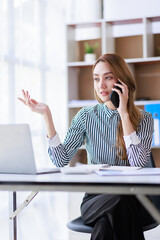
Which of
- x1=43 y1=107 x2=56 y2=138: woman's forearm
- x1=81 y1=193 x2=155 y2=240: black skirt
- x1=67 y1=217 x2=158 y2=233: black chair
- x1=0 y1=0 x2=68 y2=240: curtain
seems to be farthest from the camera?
x1=0 y1=0 x2=68 y2=240: curtain

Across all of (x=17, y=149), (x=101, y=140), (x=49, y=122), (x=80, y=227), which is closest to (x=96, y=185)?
(x=17, y=149)

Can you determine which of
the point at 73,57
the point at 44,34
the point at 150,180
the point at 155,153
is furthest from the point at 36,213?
the point at 150,180

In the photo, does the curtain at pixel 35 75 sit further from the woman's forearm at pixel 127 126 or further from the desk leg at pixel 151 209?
the desk leg at pixel 151 209

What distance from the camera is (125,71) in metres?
2.40

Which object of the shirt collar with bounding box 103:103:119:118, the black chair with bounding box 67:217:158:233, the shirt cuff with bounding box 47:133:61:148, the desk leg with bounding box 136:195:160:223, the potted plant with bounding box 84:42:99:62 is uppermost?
the potted plant with bounding box 84:42:99:62

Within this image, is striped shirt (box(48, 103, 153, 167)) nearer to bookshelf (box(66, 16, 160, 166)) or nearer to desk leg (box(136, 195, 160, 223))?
desk leg (box(136, 195, 160, 223))

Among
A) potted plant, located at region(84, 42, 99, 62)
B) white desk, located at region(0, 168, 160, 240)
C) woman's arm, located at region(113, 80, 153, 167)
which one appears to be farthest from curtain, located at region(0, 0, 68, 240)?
white desk, located at region(0, 168, 160, 240)

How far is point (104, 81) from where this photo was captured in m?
2.41

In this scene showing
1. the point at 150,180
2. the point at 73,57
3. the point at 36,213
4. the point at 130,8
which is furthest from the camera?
the point at 130,8

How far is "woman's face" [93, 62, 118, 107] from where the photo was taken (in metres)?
2.39

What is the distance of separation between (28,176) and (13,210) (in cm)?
45

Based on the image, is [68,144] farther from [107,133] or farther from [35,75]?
[35,75]

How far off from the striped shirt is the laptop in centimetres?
45

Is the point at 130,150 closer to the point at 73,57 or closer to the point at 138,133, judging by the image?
the point at 138,133
